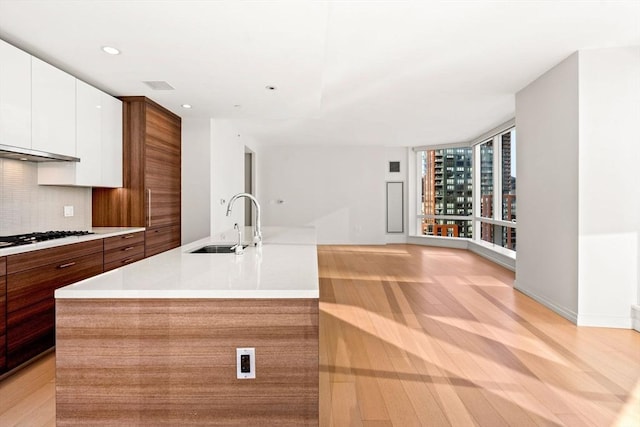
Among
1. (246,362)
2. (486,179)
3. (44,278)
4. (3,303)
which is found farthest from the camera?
(486,179)

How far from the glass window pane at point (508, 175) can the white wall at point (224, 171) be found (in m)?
4.61

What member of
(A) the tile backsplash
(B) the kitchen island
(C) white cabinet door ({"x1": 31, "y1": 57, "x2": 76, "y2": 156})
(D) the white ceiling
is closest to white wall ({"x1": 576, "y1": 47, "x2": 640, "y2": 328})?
(D) the white ceiling

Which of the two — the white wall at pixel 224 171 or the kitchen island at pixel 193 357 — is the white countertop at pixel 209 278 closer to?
the kitchen island at pixel 193 357

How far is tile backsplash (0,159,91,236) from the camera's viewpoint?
9.19ft

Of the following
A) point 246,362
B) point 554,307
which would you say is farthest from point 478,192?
point 246,362

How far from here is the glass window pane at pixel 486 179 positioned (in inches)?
275

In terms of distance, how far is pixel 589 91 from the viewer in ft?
10.2

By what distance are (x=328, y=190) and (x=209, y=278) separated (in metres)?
7.63

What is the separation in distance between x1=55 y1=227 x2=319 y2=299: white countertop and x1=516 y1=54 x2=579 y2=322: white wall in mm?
2669

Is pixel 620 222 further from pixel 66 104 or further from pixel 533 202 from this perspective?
pixel 66 104

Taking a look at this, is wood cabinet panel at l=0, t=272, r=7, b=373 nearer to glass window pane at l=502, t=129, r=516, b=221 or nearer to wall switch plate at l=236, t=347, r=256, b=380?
wall switch plate at l=236, t=347, r=256, b=380

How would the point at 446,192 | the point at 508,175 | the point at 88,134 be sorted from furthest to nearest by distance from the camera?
1. the point at 446,192
2. the point at 508,175
3. the point at 88,134

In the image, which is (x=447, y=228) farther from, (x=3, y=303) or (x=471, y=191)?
(x=3, y=303)

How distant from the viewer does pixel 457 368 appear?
2361 millimetres
